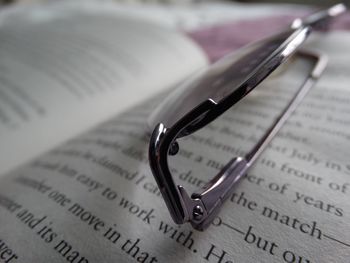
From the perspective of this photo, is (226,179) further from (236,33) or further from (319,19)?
(236,33)

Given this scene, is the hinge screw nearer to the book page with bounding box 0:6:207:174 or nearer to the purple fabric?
the book page with bounding box 0:6:207:174

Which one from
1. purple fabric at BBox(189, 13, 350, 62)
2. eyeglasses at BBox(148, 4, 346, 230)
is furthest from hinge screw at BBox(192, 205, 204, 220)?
purple fabric at BBox(189, 13, 350, 62)

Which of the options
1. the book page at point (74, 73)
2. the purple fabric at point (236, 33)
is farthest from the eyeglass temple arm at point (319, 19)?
the book page at point (74, 73)

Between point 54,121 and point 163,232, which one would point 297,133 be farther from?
point 54,121

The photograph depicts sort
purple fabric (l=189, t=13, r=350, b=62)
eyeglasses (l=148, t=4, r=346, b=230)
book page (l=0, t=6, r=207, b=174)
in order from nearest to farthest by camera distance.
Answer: eyeglasses (l=148, t=4, r=346, b=230) < book page (l=0, t=6, r=207, b=174) < purple fabric (l=189, t=13, r=350, b=62)

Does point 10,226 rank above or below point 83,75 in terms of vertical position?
below

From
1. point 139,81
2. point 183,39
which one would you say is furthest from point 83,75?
point 183,39

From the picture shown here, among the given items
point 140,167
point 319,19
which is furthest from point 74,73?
point 319,19
